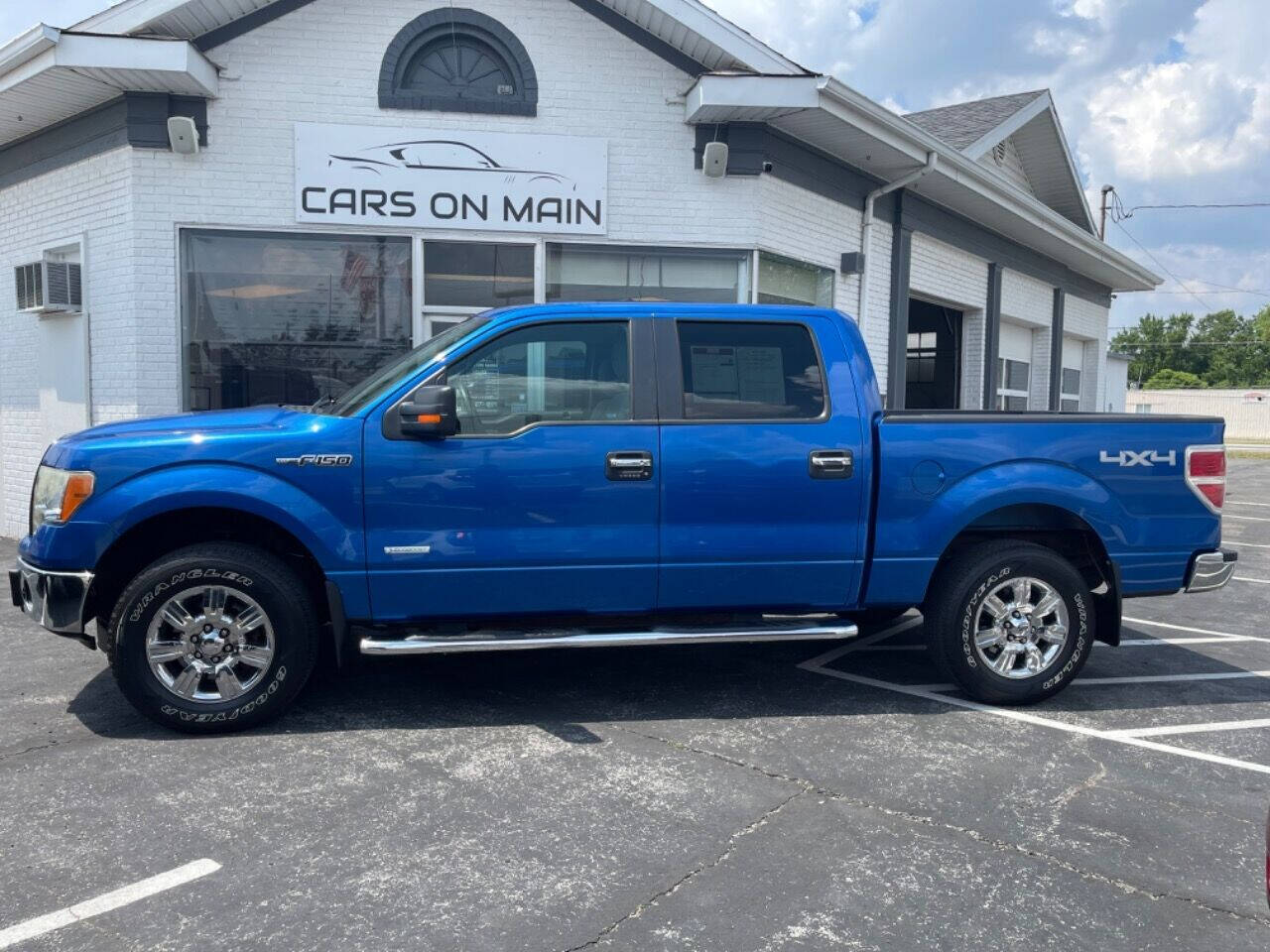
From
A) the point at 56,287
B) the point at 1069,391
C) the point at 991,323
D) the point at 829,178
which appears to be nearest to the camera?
the point at 56,287

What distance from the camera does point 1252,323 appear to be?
104688 mm

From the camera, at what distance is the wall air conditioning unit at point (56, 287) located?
30.6ft

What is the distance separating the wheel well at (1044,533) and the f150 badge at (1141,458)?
1.13ft

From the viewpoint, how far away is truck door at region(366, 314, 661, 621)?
178 inches

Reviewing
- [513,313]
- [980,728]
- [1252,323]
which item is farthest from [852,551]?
[1252,323]

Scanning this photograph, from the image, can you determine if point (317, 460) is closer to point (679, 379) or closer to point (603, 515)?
point (603, 515)

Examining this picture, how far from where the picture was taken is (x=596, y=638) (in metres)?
4.61

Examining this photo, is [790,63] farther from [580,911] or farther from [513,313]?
[580,911]

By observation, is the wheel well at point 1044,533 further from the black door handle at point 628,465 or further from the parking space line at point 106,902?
the parking space line at point 106,902

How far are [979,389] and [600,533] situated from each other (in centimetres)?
1197

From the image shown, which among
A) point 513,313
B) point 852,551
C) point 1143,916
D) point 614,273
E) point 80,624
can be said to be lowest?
point 1143,916

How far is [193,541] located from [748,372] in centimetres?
282

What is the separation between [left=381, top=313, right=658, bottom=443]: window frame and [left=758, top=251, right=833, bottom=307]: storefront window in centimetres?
503

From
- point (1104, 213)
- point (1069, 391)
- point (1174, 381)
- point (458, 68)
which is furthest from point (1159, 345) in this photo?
point (458, 68)
